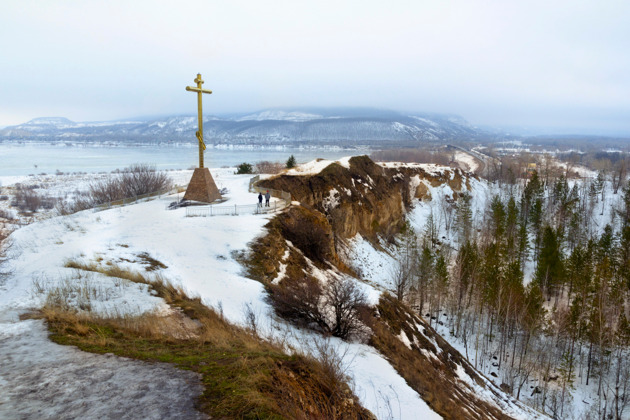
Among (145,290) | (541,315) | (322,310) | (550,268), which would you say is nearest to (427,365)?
(322,310)

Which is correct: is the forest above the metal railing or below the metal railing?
below

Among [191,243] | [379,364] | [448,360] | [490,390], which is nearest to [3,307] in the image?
[191,243]

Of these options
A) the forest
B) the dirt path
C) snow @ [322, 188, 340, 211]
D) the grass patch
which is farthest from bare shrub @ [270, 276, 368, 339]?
snow @ [322, 188, 340, 211]

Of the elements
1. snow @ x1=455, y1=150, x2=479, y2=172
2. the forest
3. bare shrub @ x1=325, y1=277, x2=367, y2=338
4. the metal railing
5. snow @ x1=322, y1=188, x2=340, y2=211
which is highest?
snow @ x1=455, y1=150, x2=479, y2=172

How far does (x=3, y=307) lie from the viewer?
29.0 feet

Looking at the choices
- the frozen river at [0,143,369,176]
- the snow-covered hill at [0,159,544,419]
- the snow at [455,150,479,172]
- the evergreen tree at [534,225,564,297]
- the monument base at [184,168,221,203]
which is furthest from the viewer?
the snow at [455,150,479,172]

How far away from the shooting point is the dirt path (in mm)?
4922

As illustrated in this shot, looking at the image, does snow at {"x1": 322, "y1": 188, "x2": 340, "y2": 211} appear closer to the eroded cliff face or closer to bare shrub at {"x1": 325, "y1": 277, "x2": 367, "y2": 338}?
the eroded cliff face

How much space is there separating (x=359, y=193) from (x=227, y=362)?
1579 inches

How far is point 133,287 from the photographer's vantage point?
1095cm

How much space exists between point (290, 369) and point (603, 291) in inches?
1309

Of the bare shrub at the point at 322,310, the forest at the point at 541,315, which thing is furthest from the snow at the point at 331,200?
the bare shrub at the point at 322,310

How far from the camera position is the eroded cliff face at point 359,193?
3784cm

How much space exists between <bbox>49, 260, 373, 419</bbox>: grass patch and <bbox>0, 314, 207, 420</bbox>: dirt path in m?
0.29
